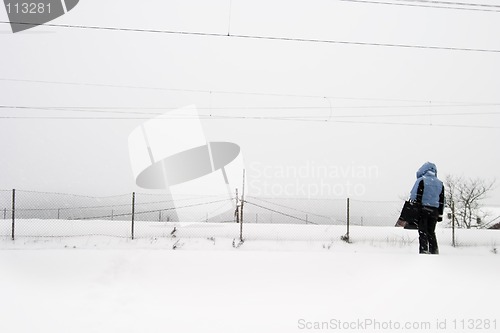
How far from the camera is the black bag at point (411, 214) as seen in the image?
4.90 metres

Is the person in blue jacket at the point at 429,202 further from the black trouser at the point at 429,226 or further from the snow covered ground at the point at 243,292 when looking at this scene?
the snow covered ground at the point at 243,292

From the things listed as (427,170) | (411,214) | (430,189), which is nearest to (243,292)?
(411,214)

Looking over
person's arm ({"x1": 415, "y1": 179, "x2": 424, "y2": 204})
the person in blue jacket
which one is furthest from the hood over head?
person's arm ({"x1": 415, "y1": 179, "x2": 424, "y2": 204})

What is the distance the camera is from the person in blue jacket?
484cm

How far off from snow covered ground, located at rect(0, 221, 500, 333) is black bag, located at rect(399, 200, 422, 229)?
2.18ft

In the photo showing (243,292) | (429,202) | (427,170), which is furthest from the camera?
(427,170)

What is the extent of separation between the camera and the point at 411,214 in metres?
4.92

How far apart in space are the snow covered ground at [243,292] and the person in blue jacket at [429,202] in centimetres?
62

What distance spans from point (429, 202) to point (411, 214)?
1.08ft

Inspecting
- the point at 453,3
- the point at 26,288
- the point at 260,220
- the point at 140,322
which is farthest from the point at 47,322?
the point at 260,220

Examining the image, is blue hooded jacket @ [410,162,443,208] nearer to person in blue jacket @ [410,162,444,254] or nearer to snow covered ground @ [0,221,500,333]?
person in blue jacket @ [410,162,444,254]

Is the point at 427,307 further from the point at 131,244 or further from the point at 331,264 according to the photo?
the point at 131,244

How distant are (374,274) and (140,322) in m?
2.65

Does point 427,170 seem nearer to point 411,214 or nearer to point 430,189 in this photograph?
point 430,189
